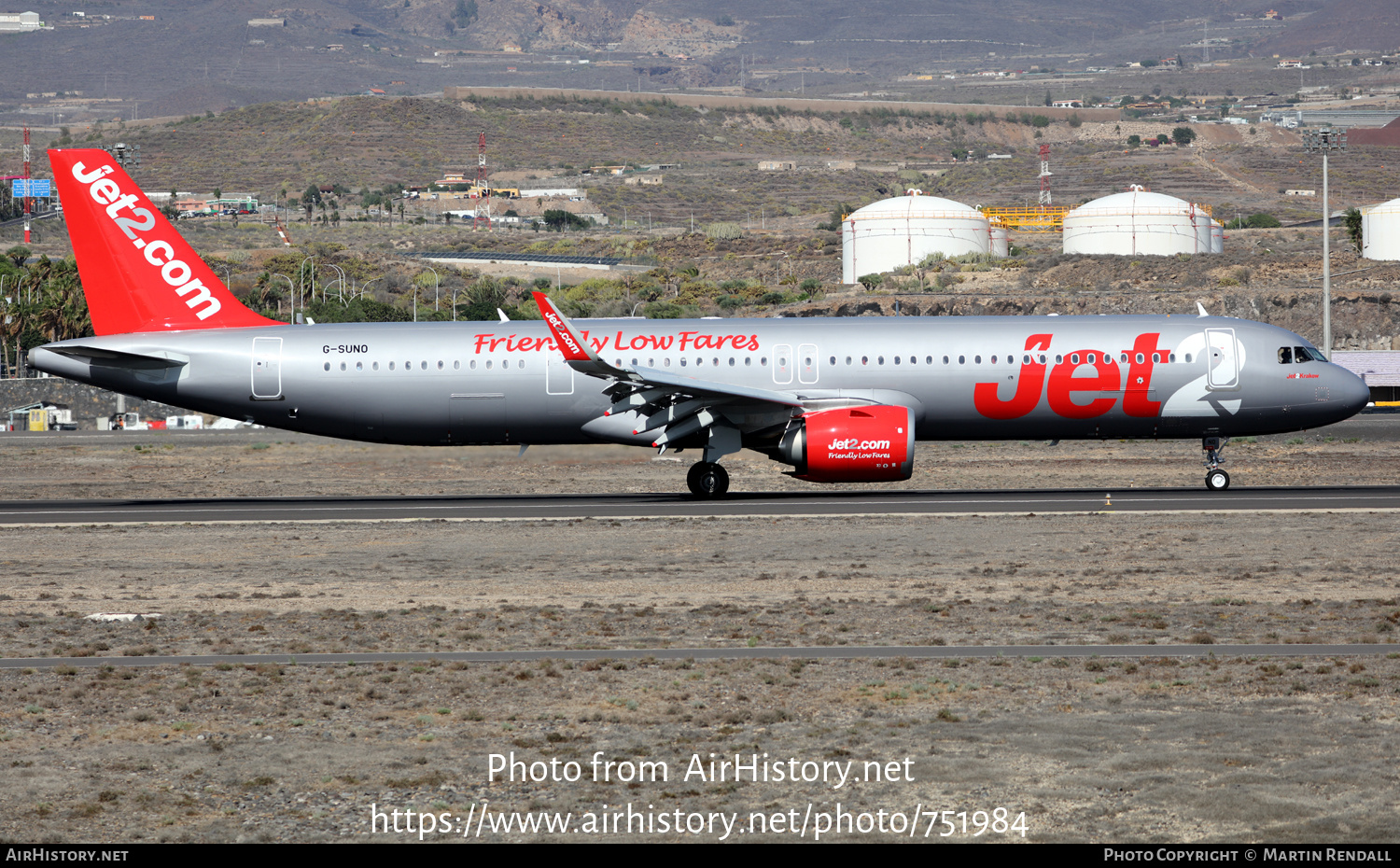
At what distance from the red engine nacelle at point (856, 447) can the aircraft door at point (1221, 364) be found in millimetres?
7676

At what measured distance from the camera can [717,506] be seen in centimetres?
3394

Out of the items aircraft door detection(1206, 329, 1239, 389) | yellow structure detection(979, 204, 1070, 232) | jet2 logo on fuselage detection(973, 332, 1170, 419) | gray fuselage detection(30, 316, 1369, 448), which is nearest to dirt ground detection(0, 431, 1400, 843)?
jet2 logo on fuselage detection(973, 332, 1170, 419)

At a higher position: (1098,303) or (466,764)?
(1098,303)

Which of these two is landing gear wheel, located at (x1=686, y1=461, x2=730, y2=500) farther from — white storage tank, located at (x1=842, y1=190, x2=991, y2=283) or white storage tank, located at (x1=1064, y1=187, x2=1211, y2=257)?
white storage tank, located at (x1=1064, y1=187, x2=1211, y2=257)

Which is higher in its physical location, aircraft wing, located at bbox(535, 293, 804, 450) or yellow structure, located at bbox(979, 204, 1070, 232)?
yellow structure, located at bbox(979, 204, 1070, 232)

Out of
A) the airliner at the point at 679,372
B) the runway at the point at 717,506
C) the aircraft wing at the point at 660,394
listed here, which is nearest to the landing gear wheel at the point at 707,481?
the airliner at the point at 679,372

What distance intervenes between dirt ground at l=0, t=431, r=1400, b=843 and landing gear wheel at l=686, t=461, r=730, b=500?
468 cm

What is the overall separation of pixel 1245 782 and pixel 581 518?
2152cm

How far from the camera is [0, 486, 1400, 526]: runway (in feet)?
105

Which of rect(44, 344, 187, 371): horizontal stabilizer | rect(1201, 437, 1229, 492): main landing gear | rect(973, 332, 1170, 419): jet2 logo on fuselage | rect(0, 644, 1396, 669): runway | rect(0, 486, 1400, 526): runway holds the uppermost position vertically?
rect(44, 344, 187, 371): horizontal stabilizer

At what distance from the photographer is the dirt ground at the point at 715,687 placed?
454 inches

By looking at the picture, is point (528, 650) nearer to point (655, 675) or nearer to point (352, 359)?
point (655, 675)
